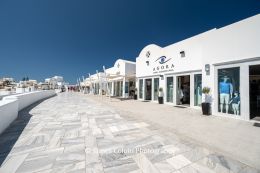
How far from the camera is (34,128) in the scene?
471 cm

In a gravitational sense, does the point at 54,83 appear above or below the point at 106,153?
above

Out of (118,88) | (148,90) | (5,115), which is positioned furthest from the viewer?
(118,88)

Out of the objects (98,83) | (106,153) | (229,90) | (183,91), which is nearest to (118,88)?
(98,83)

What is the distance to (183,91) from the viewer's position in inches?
447

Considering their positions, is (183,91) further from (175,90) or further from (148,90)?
(148,90)

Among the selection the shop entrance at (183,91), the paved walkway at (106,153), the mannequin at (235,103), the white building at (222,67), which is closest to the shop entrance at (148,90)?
the white building at (222,67)

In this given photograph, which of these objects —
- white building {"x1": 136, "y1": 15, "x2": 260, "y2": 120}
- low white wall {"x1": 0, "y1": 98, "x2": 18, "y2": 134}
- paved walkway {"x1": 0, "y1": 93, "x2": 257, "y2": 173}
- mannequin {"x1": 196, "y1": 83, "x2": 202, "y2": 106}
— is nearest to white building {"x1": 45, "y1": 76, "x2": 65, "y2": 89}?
low white wall {"x1": 0, "y1": 98, "x2": 18, "y2": 134}

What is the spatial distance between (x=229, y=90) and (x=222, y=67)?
114cm

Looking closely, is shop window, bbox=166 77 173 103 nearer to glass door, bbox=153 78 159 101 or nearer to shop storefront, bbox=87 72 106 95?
glass door, bbox=153 78 159 101

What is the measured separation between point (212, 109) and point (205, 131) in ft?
10.0

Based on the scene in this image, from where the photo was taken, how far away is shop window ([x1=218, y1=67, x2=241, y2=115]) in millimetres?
6062

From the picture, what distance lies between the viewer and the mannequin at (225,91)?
6.36 m

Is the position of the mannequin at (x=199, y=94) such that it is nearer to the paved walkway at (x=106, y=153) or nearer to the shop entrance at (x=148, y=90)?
the paved walkway at (x=106, y=153)

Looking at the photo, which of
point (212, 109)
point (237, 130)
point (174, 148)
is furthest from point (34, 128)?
point (212, 109)
